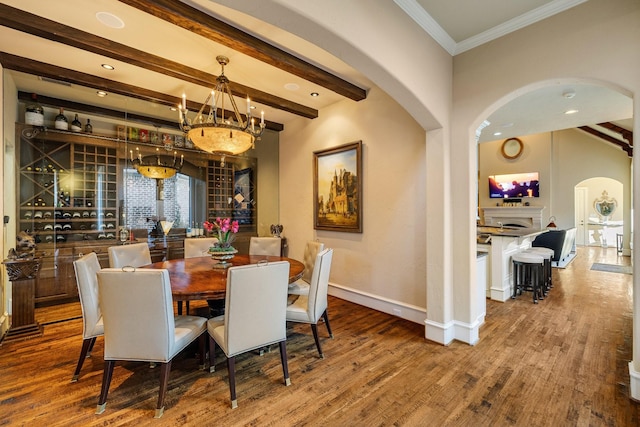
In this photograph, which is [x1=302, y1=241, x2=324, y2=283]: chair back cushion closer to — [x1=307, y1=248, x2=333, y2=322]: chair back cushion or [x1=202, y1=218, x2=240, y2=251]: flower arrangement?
[x1=307, y1=248, x2=333, y2=322]: chair back cushion

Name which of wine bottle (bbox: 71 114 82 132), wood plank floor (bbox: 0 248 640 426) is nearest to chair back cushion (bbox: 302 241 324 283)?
wood plank floor (bbox: 0 248 640 426)

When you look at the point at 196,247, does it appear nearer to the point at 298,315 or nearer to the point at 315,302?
the point at 298,315

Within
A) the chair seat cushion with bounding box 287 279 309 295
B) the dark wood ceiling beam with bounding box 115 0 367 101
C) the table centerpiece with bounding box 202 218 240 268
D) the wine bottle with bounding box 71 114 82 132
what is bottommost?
the chair seat cushion with bounding box 287 279 309 295

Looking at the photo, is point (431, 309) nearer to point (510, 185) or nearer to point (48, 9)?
point (48, 9)

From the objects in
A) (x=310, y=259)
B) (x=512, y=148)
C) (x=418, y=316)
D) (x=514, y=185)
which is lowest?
(x=418, y=316)

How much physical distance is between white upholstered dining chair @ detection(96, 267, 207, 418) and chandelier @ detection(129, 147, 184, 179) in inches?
115

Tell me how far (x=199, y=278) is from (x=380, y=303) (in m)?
2.41

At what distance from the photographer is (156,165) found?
452cm

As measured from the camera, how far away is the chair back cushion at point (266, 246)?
161 inches

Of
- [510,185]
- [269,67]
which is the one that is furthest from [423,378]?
[510,185]

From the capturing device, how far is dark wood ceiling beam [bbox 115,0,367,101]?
212 cm

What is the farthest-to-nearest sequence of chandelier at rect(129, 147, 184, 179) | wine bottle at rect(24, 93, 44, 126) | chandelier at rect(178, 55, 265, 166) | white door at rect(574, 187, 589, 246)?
white door at rect(574, 187, 589, 246) → chandelier at rect(129, 147, 184, 179) → wine bottle at rect(24, 93, 44, 126) → chandelier at rect(178, 55, 265, 166)

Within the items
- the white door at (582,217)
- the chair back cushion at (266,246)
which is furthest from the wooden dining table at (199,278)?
the white door at (582,217)

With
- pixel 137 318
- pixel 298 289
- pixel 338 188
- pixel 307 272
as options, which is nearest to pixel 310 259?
pixel 307 272
